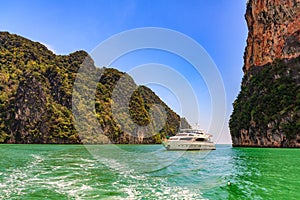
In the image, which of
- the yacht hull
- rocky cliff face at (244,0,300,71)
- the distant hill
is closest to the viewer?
the yacht hull

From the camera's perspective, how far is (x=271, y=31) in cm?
7062

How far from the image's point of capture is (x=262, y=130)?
202 feet

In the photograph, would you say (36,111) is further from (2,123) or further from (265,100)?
(265,100)

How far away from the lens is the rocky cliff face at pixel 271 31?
211 ft

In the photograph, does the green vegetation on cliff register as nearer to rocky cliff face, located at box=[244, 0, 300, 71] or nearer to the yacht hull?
rocky cliff face, located at box=[244, 0, 300, 71]

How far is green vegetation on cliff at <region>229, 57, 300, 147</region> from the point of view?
55500mm

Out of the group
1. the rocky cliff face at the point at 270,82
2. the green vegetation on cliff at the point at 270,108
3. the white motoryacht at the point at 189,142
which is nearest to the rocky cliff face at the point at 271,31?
the rocky cliff face at the point at 270,82

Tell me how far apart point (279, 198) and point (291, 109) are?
5124 cm

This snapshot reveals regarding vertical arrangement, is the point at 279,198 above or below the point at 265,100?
below

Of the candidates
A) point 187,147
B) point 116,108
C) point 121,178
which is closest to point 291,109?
point 187,147

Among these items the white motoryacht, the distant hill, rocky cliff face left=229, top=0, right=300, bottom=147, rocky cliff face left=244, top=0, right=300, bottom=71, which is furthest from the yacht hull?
the distant hill

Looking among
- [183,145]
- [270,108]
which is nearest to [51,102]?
[183,145]

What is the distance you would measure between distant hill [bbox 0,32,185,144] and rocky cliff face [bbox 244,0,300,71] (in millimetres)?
48866

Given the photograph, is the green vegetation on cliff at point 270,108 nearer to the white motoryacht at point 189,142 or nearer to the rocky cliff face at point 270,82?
the rocky cliff face at point 270,82
